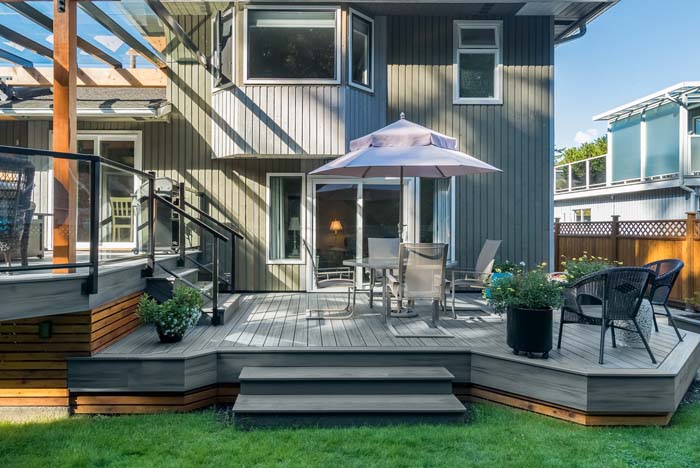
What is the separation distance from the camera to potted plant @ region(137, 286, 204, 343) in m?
4.38

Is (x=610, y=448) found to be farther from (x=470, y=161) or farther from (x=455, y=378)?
(x=470, y=161)

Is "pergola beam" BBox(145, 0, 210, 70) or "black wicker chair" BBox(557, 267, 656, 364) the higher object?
"pergola beam" BBox(145, 0, 210, 70)

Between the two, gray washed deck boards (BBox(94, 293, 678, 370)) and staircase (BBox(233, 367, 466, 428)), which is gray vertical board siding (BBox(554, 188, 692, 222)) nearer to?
gray washed deck boards (BBox(94, 293, 678, 370))

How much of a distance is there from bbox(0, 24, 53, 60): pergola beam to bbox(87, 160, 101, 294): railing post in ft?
10.6

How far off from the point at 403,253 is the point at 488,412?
67.6 inches

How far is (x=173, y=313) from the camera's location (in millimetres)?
4426

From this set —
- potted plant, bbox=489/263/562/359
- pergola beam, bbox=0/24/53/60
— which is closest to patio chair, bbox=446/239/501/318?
potted plant, bbox=489/263/562/359

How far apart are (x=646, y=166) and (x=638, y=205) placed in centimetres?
128

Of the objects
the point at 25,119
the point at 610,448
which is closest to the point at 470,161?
the point at 610,448

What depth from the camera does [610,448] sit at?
331 cm

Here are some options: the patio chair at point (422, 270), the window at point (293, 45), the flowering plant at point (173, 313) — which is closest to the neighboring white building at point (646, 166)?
the window at point (293, 45)

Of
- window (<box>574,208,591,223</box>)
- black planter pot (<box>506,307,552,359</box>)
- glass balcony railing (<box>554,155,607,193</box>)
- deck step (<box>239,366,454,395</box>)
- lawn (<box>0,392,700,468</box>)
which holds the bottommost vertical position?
lawn (<box>0,392,700,468</box>)

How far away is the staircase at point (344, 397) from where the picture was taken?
3.69m

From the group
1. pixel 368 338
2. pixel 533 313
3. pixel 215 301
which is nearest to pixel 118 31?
pixel 215 301
